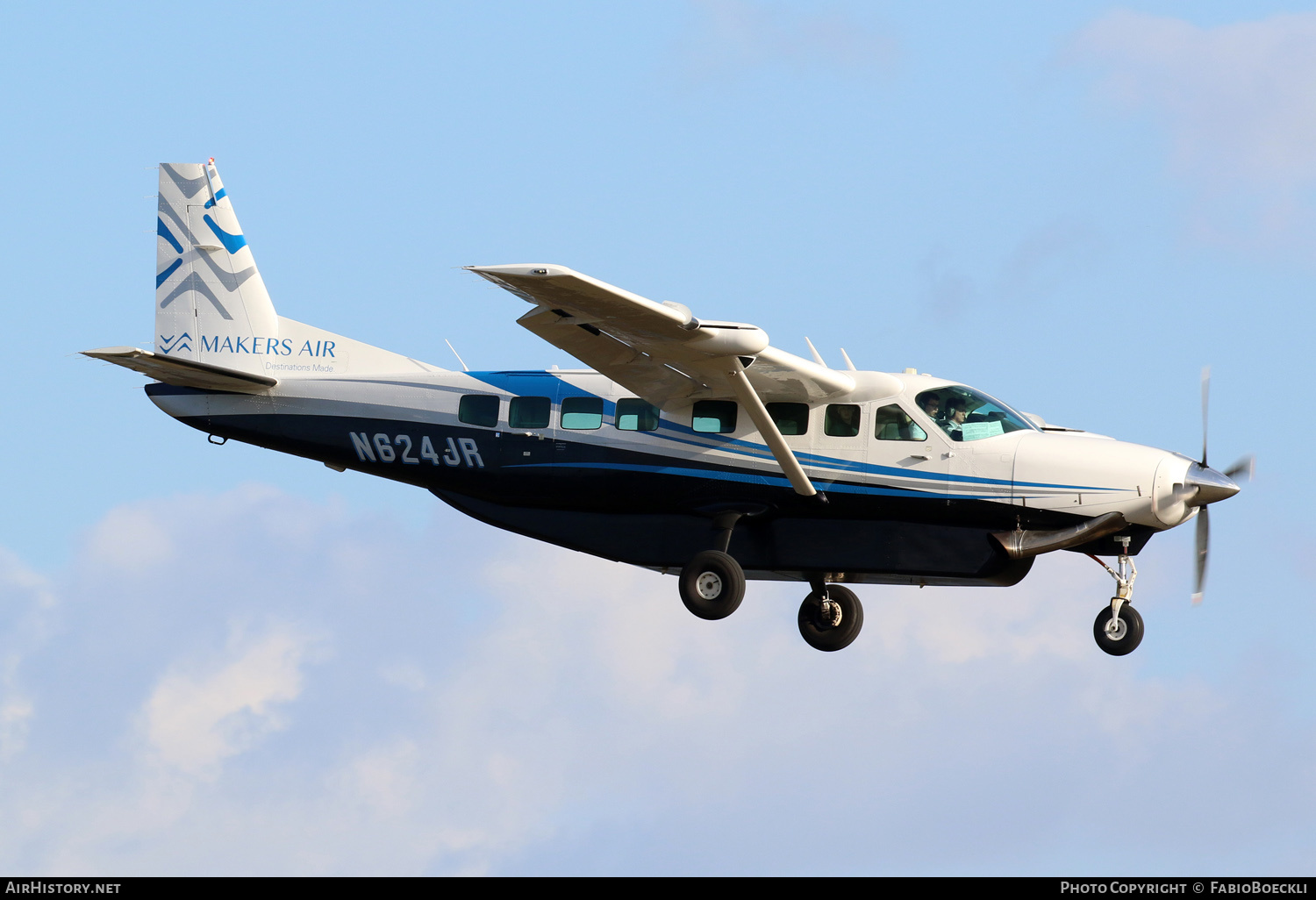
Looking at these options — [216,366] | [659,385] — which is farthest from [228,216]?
[659,385]

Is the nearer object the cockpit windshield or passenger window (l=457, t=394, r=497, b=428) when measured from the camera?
the cockpit windshield

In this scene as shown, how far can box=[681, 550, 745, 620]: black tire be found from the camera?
77.7 ft

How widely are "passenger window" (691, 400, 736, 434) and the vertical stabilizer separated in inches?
257

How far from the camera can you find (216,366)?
82.8ft

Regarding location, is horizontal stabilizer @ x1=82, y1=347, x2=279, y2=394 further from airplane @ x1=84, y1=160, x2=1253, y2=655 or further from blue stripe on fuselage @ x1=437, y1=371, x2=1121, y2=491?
blue stripe on fuselage @ x1=437, y1=371, x2=1121, y2=491

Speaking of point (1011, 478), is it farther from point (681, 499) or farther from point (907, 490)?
point (681, 499)

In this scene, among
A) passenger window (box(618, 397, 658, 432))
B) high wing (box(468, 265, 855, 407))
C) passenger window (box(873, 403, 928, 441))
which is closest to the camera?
high wing (box(468, 265, 855, 407))

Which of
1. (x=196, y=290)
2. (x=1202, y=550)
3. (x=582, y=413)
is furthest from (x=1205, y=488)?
(x=196, y=290)

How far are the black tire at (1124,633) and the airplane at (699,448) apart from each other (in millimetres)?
26

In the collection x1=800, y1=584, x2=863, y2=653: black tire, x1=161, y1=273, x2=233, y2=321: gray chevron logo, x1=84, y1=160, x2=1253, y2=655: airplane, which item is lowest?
x1=800, y1=584, x2=863, y2=653: black tire

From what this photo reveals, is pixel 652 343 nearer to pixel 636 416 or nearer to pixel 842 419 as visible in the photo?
pixel 636 416

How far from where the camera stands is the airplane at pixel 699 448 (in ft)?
74.4

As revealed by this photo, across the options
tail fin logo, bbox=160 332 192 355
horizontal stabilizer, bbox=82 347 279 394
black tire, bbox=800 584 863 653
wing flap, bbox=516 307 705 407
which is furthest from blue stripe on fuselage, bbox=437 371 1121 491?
tail fin logo, bbox=160 332 192 355

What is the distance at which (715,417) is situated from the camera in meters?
24.0
